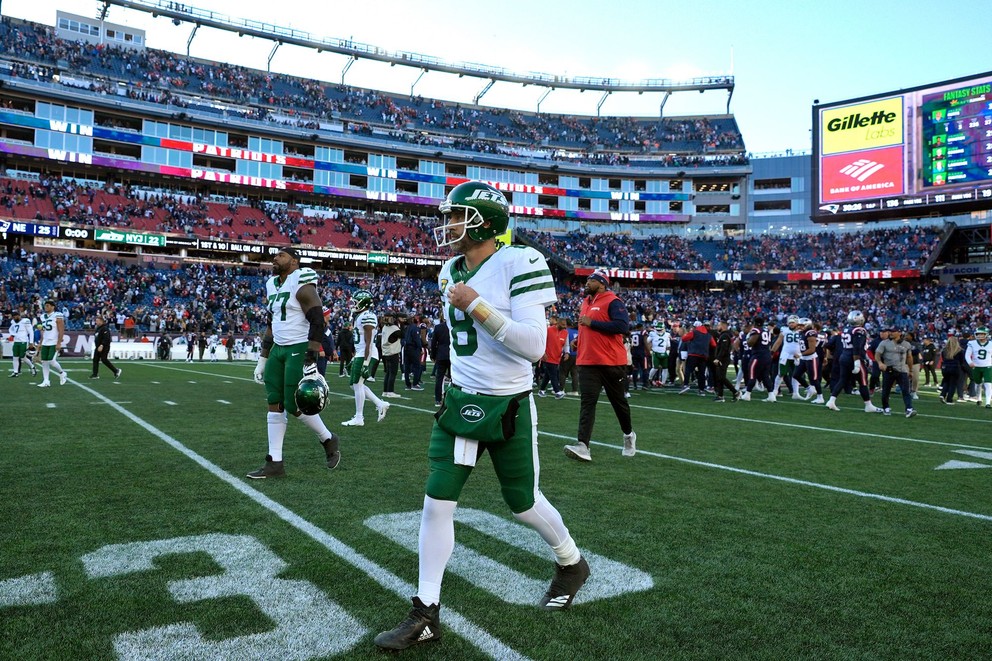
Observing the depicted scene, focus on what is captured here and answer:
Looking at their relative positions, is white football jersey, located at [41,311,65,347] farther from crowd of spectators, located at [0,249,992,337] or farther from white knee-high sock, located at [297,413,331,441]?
crowd of spectators, located at [0,249,992,337]

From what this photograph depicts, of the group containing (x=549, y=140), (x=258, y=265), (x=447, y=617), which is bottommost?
(x=447, y=617)

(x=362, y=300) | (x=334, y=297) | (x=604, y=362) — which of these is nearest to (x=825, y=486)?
(x=604, y=362)

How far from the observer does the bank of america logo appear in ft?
112

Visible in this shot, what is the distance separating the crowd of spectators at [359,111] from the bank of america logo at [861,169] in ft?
86.6

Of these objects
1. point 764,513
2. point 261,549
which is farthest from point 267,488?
point 764,513

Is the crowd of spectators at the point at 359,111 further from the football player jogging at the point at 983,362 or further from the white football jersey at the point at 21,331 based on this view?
the football player jogging at the point at 983,362

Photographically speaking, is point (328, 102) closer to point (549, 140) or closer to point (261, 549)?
point (549, 140)

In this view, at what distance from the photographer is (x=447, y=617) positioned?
2.97 metres

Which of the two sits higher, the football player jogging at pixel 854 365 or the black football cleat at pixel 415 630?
the football player jogging at pixel 854 365

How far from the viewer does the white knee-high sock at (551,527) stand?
307 cm

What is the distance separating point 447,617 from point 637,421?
298 inches

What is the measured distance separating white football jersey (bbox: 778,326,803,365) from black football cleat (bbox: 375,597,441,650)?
1383 cm

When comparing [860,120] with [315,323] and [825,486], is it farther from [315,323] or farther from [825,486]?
[315,323]

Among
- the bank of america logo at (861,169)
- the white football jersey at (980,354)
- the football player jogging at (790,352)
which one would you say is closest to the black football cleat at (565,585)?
the football player jogging at (790,352)
